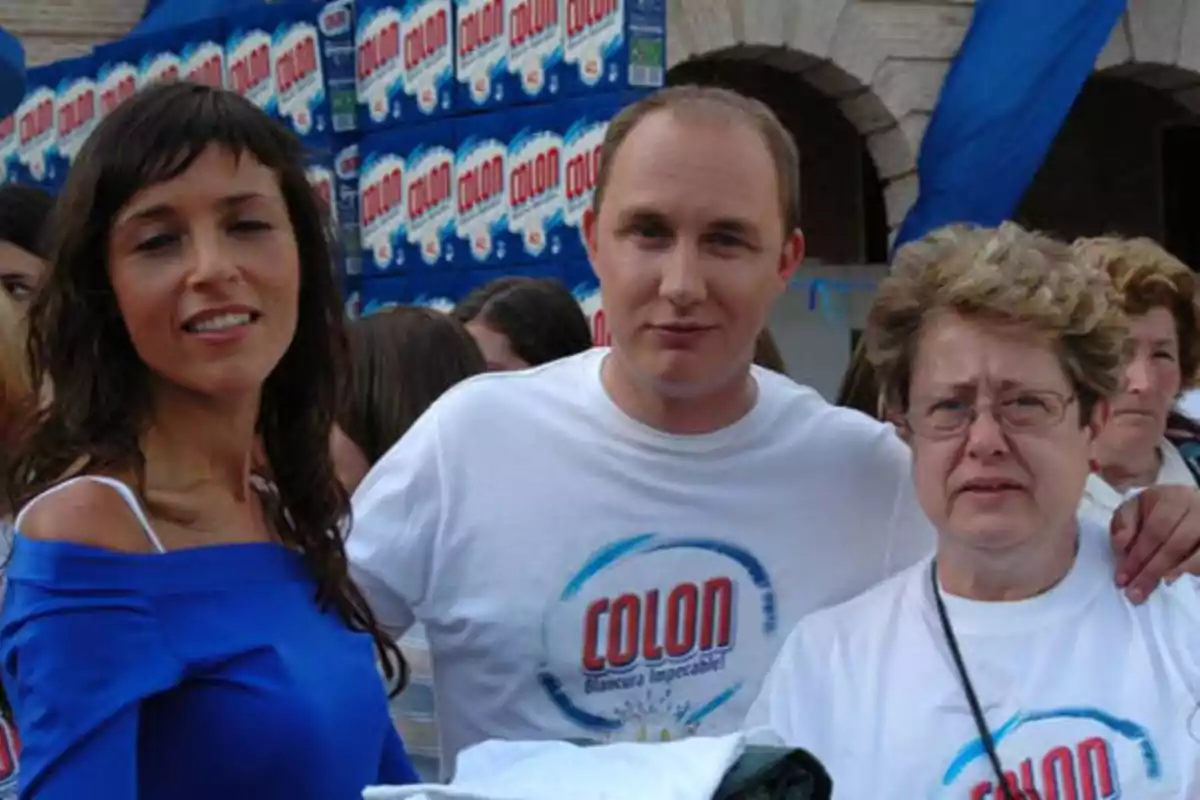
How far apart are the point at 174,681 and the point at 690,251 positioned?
805 millimetres

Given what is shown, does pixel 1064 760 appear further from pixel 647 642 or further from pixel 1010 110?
pixel 1010 110

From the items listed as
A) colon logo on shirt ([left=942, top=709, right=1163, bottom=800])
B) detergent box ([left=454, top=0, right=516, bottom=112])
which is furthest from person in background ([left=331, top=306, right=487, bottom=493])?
detergent box ([left=454, top=0, right=516, bottom=112])

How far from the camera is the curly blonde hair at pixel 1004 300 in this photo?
1.82 metres

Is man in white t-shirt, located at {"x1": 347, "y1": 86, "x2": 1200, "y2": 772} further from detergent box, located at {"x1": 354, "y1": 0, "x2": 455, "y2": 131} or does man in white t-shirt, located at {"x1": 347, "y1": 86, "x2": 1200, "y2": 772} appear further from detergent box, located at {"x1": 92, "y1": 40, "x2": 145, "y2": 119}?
detergent box, located at {"x1": 92, "y1": 40, "x2": 145, "y2": 119}

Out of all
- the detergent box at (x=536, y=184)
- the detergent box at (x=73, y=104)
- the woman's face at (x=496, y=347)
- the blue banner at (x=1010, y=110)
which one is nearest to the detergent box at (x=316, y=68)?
the detergent box at (x=536, y=184)

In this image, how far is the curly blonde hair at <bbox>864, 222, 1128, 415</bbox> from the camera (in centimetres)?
182

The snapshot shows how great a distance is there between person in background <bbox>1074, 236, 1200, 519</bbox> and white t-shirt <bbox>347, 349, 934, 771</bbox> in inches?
44.4

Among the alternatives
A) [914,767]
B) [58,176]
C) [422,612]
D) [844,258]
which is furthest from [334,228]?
[844,258]

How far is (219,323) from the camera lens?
1464 mm

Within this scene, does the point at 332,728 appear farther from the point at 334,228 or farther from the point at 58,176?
the point at 58,176

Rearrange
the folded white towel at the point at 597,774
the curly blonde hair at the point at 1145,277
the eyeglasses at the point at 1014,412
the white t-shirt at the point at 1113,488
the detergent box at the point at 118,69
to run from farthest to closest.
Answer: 1. the detergent box at the point at 118,69
2. the curly blonde hair at the point at 1145,277
3. the white t-shirt at the point at 1113,488
4. the eyeglasses at the point at 1014,412
5. the folded white towel at the point at 597,774

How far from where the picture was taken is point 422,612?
77.7 inches

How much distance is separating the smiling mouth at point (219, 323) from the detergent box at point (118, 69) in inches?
256

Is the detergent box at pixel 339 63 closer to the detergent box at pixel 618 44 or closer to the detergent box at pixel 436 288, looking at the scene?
the detergent box at pixel 436 288
